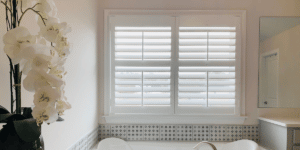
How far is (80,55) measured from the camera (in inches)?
66.7

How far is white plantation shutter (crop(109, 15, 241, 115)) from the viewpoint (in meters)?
2.27

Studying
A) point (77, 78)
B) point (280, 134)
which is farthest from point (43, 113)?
point (280, 134)

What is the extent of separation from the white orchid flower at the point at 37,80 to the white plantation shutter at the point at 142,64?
1.76 meters

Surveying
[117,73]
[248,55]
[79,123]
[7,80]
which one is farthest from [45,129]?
[248,55]

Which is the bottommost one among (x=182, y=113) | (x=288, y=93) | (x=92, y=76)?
(x=182, y=113)

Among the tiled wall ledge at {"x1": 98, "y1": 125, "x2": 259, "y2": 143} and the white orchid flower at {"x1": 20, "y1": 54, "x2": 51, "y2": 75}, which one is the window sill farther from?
the white orchid flower at {"x1": 20, "y1": 54, "x2": 51, "y2": 75}

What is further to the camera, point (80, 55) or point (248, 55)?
point (248, 55)

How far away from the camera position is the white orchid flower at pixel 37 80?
0.49 meters

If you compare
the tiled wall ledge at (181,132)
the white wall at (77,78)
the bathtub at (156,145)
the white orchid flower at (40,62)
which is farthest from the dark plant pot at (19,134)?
the tiled wall ledge at (181,132)

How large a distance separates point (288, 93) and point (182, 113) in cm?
121

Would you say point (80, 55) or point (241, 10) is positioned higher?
point (241, 10)

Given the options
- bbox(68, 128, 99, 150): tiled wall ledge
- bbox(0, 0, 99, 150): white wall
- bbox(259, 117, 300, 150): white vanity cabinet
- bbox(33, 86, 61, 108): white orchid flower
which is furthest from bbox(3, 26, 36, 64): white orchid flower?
bbox(259, 117, 300, 150): white vanity cabinet

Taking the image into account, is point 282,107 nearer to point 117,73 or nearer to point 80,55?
point 117,73

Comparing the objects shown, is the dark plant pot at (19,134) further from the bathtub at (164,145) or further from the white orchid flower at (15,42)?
the bathtub at (164,145)
